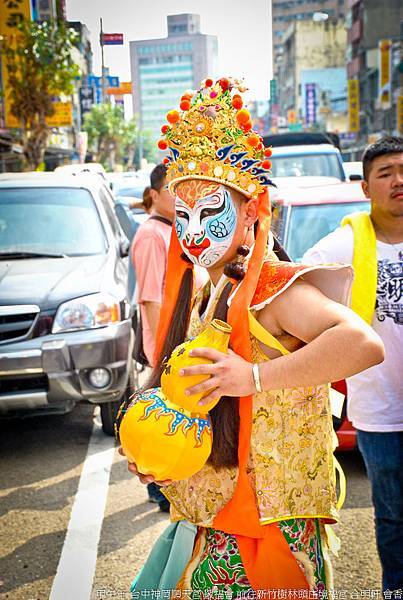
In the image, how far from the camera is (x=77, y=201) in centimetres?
701

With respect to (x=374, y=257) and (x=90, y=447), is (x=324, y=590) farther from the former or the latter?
(x=90, y=447)

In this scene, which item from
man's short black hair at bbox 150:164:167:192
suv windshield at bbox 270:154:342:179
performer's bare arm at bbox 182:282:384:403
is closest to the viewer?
performer's bare arm at bbox 182:282:384:403

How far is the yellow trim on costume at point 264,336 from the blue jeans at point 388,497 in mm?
1235

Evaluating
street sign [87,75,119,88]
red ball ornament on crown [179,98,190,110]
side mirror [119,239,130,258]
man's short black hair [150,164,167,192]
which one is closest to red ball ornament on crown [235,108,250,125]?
red ball ornament on crown [179,98,190,110]

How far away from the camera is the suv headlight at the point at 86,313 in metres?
5.69

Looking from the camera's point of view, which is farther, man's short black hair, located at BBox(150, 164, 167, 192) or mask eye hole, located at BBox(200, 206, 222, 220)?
man's short black hair, located at BBox(150, 164, 167, 192)

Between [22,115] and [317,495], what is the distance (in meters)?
19.8

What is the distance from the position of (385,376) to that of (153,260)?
5.86 ft

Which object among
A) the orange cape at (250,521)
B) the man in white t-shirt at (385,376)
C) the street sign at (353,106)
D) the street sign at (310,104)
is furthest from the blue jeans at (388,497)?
the street sign at (310,104)

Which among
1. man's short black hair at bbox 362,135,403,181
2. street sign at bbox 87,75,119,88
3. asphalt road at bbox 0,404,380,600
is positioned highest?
street sign at bbox 87,75,119,88

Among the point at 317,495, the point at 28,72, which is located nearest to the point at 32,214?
the point at 317,495

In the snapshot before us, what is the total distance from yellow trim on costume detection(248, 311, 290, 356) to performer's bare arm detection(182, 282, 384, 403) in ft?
0.16

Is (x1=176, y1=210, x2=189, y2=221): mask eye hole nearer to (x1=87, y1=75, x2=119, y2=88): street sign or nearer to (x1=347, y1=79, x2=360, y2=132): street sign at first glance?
(x1=87, y1=75, x2=119, y2=88): street sign

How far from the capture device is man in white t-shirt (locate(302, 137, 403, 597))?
314 centimetres
